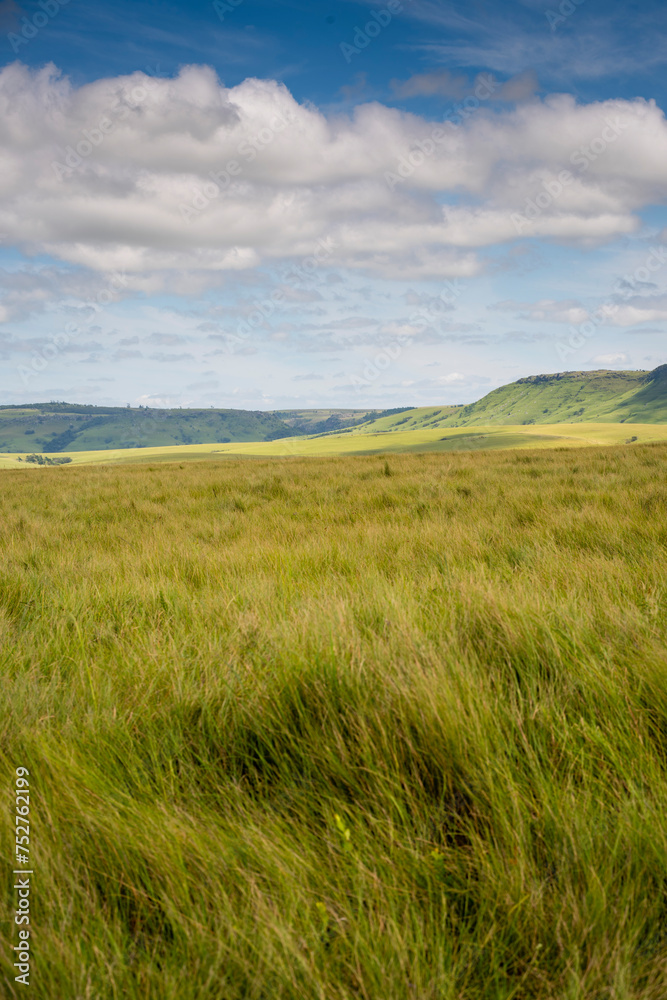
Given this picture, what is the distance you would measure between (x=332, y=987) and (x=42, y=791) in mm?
1014

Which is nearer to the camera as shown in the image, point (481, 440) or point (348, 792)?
point (348, 792)

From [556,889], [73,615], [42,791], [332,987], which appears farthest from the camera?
[73,615]

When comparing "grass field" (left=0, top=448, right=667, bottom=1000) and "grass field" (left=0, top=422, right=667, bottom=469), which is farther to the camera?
"grass field" (left=0, top=422, right=667, bottom=469)

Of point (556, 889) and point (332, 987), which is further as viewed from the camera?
point (556, 889)

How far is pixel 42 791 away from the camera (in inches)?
57.8

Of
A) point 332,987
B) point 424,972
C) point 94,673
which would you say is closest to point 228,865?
point 332,987

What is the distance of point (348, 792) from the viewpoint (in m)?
1.51

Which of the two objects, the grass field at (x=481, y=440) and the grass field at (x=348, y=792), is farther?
the grass field at (x=481, y=440)

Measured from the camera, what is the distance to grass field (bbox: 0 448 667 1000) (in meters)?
0.99

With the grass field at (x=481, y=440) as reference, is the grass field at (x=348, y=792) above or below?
Answer: below

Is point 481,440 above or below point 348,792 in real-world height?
above

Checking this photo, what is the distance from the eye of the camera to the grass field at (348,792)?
987 mm

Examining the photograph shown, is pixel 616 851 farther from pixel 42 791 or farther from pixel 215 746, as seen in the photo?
pixel 42 791

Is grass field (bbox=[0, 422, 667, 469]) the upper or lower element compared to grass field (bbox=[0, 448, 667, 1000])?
upper
